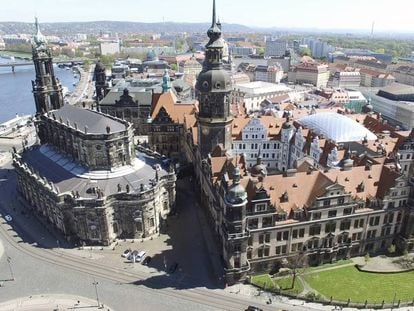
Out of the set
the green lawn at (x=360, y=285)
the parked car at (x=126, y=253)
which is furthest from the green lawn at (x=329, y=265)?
the parked car at (x=126, y=253)

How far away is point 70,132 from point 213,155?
126 feet

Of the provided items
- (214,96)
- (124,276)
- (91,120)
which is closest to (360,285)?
(124,276)

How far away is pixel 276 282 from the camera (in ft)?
245

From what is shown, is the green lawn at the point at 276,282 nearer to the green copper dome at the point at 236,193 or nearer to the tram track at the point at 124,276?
the tram track at the point at 124,276

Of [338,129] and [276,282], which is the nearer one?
[276,282]

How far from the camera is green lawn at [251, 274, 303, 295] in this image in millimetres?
71875

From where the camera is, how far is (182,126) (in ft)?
455

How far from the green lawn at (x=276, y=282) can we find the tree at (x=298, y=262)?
1915 millimetres

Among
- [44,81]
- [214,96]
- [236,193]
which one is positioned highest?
[44,81]

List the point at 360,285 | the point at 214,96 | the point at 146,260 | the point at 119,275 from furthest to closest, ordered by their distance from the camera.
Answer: the point at 214,96 → the point at 146,260 → the point at 119,275 → the point at 360,285

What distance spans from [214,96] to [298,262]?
146 ft

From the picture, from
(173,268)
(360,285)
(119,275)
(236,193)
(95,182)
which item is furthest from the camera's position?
(95,182)

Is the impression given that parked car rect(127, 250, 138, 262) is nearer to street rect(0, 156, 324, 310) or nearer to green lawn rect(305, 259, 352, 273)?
street rect(0, 156, 324, 310)

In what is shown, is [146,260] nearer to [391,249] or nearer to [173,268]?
[173,268]
